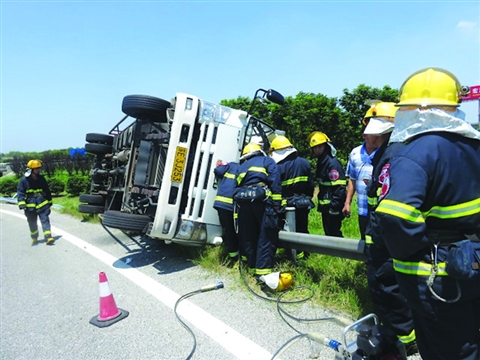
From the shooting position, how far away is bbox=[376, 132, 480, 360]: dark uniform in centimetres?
148

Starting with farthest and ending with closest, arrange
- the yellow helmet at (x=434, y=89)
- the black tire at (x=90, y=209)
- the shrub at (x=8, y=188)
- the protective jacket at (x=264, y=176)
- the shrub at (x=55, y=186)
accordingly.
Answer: the shrub at (x=8, y=188)
the shrub at (x=55, y=186)
the black tire at (x=90, y=209)
the protective jacket at (x=264, y=176)
the yellow helmet at (x=434, y=89)

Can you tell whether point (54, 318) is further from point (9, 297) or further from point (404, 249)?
point (404, 249)

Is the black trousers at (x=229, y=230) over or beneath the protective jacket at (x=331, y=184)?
beneath

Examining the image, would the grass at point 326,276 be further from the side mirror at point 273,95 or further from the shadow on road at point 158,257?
the side mirror at point 273,95

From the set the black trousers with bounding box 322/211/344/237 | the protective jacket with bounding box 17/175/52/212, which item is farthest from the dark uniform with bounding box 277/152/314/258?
the protective jacket with bounding box 17/175/52/212

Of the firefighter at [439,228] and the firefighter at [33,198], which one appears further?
the firefighter at [33,198]

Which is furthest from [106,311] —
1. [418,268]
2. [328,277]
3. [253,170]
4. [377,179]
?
[418,268]

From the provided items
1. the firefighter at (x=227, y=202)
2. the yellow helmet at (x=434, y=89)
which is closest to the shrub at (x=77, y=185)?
the firefighter at (x=227, y=202)

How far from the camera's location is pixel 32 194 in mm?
7520

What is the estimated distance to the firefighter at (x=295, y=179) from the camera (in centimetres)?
446

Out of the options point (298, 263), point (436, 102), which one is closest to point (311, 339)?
point (436, 102)

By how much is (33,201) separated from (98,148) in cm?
223

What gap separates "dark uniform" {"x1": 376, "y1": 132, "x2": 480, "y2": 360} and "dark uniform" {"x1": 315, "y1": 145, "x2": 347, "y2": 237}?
2.85m

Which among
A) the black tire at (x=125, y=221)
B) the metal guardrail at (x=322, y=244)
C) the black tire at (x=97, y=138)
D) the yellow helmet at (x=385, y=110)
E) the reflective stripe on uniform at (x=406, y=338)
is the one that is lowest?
the black tire at (x=125, y=221)
